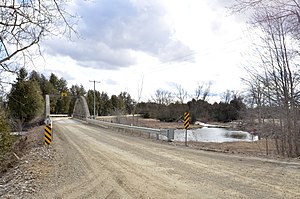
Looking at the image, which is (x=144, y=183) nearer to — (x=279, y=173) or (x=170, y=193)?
(x=170, y=193)

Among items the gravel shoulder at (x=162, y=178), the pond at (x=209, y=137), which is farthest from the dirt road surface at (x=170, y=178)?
the pond at (x=209, y=137)

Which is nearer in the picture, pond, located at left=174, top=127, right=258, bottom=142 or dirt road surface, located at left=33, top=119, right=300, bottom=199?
dirt road surface, located at left=33, top=119, right=300, bottom=199

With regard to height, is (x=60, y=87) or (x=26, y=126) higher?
(x=60, y=87)

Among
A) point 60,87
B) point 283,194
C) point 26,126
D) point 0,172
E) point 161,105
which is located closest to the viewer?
point 283,194

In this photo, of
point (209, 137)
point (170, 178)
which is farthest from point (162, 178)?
point (209, 137)

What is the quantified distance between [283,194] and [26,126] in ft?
171

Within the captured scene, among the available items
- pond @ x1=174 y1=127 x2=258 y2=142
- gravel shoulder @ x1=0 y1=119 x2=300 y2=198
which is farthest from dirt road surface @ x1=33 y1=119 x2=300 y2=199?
pond @ x1=174 y1=127 x2=258 y2=142

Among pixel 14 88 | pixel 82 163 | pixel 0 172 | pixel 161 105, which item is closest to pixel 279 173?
pixel 82 163

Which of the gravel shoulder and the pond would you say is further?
the pond

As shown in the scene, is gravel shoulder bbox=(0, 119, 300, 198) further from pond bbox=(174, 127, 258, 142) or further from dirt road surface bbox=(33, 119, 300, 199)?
pond bbox=(174, 127, 258, 142)

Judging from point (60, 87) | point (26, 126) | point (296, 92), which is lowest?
point (26, 126)

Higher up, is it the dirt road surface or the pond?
the dirt road surface

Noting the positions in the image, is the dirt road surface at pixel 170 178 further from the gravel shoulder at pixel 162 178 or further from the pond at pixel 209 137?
the pond at pixel 209 137

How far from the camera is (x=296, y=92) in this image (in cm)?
1466
